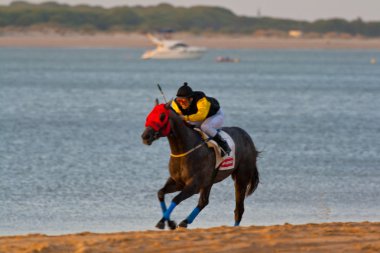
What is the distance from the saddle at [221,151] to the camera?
16.1 m

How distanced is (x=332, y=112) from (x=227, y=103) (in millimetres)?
7955

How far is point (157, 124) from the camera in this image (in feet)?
49.2

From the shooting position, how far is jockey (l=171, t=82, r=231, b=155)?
1591 centimetres

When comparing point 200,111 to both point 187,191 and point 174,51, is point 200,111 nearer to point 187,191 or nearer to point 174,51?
point 187,191

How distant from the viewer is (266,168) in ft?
92.8

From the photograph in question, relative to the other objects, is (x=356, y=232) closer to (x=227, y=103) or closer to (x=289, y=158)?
(x=289, y=158)

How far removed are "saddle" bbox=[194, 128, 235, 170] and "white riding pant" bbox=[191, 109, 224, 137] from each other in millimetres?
86

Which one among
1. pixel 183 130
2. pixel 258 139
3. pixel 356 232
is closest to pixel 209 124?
pixel 183 130

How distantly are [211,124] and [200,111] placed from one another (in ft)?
1.17

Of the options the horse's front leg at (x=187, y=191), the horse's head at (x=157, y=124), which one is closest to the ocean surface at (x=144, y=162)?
the horse's front leg at (x=187, y=191)

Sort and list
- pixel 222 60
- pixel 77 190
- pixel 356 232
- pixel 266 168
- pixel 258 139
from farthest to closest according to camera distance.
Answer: pixel 222 60, pixel 258 139, pixel 266 168, pixel 77 190, pixel 356 232

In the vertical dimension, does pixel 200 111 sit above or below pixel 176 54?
above

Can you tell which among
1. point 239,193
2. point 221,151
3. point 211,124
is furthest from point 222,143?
point 239,193

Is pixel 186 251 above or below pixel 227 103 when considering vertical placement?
above
